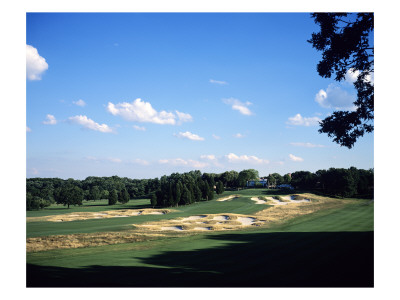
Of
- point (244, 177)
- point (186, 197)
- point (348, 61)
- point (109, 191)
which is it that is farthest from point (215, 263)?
point (244, 177)

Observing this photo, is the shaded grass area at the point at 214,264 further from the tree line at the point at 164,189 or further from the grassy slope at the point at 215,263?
the tree line at the point at 164,189

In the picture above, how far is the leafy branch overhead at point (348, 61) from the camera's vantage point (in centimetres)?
1130

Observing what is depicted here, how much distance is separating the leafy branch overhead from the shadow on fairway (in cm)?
559

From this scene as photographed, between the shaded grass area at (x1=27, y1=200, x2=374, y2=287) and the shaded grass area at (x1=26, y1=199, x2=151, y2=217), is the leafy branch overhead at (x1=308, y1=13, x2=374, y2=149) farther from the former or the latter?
the shaded grass area at (x1=26, y1=199, x2=151, y2=217)

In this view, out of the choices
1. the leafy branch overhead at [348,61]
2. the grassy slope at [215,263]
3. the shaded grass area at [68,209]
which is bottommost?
the shaded grass area at [68,209]

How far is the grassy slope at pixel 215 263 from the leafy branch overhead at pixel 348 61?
5786mm

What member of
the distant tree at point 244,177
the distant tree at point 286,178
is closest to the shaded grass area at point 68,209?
the distant tree at point 244,177

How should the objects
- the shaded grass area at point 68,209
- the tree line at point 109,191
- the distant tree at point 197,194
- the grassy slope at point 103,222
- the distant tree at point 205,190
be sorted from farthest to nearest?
the distant tree at point 205,190 → the distant tree at point 197,194 → the tree line at point 109,191 → the shaded grass area at point 68,209 → the grassy slope at point 103,222

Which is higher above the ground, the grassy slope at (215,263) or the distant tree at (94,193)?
the grassy slope at (215,263)

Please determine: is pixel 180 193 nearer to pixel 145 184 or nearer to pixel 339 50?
pixel 145 184

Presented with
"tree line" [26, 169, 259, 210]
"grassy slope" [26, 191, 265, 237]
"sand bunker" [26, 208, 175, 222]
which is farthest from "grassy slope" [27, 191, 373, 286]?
"sand bunker" [26, 208, 175, 222]
